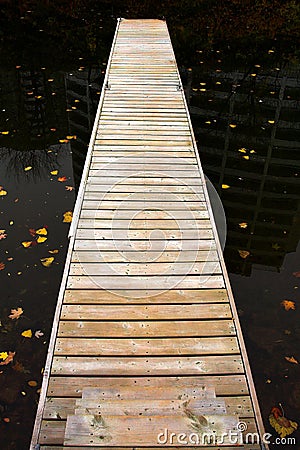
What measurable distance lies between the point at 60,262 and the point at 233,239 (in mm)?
2674

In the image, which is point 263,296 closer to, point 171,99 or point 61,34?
point 171,99

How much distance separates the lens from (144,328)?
11.8 feet

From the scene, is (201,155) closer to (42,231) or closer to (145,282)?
(42,231)

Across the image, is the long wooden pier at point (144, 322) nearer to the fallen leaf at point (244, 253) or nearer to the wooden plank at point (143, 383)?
the wooden plank at point (143, 383)

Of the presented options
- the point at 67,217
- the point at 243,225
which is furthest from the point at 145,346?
the point at 243,225

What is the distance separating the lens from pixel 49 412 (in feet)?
9.78

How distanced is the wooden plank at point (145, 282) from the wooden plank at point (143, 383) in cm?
98

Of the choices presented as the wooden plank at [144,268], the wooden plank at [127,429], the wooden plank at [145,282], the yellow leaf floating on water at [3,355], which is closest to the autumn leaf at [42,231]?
the wooden plank at [144,268]

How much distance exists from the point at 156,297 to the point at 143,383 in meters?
0.94

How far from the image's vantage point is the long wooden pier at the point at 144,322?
2.81m

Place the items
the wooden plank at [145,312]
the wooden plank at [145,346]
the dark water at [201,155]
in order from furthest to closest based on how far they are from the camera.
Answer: the dark water at [201,155]
the wooden plank at [145,312]
the wooden plank at [145,346]

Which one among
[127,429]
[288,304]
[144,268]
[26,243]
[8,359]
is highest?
[144,268]

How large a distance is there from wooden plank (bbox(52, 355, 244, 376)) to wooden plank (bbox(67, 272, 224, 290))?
31.8 inches

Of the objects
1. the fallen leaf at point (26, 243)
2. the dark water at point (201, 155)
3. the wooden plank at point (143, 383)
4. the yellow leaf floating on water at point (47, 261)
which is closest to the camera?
the wooden plank at point (143, 383)
